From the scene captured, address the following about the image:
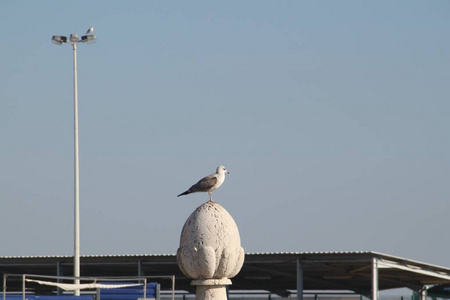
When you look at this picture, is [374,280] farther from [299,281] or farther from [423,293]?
[423,293]

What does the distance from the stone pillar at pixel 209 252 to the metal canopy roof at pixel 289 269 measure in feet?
50.5

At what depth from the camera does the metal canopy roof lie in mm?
39188

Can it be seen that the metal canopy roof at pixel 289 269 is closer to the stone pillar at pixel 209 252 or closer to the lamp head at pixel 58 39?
the lamp head at pixel 58 39

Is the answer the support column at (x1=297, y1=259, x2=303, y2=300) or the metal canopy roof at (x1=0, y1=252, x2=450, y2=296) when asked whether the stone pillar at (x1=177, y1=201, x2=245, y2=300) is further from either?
the support column at (x1=297, y1=259, x2=303, y2=300)

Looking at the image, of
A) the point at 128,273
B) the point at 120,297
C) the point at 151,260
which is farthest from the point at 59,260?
the point at 120,297

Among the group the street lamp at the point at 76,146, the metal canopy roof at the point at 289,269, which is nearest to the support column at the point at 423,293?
the metal canopy roof at the point at 289,269

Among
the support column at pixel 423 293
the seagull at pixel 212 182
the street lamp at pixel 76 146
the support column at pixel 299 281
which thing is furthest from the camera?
the support column at pixel 423 293

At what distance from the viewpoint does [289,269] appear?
45844 millimetres

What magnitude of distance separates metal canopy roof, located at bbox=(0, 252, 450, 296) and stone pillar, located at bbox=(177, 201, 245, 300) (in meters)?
15.4

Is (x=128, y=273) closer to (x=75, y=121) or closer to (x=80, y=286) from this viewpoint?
(x=75, y=121)

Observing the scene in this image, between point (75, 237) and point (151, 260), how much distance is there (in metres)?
7.86

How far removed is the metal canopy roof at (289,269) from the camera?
3919 centimetres

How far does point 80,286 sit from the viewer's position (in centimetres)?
2217

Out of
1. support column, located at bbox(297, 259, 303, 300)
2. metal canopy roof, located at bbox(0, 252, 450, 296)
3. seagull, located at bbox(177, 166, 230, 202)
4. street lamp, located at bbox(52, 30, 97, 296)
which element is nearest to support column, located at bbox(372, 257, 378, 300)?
metal canopy roof, located at bbox(0, 252, 450, 296)
